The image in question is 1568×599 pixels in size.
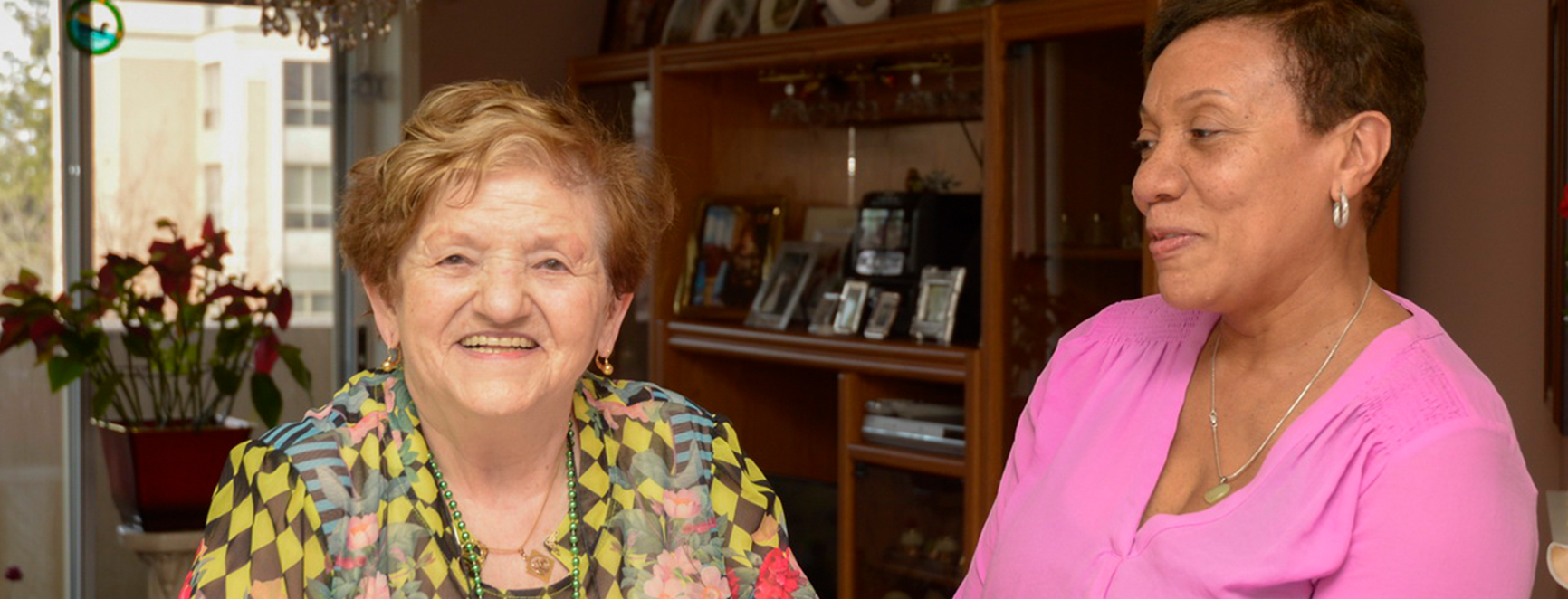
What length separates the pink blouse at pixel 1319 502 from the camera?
4.89 ft

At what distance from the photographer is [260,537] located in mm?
1466

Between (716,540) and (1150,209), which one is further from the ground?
(1150,209)

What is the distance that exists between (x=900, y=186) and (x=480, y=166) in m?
2.99

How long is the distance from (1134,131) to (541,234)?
1.94 metres

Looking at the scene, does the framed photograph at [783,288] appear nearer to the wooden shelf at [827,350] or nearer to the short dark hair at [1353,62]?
the wooden shelf at [827,350]

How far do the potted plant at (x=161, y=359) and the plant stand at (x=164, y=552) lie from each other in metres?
0.04

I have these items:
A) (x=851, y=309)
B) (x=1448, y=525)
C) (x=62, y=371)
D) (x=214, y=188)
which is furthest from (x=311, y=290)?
(x=1448, y=525)

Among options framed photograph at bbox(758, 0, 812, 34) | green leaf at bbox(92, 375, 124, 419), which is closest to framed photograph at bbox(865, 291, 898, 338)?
framed photograph at bbox(758, 0, 812, 34)

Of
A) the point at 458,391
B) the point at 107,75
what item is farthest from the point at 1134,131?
the point at 107,75

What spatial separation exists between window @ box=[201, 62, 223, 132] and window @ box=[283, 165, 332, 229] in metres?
0.28

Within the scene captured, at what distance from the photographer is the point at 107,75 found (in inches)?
197

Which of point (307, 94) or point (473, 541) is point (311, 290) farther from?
point (473, 541)

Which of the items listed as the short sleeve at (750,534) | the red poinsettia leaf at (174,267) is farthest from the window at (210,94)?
the short sleeve at (750,534)

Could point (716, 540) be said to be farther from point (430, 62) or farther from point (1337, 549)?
point (430, 62)
